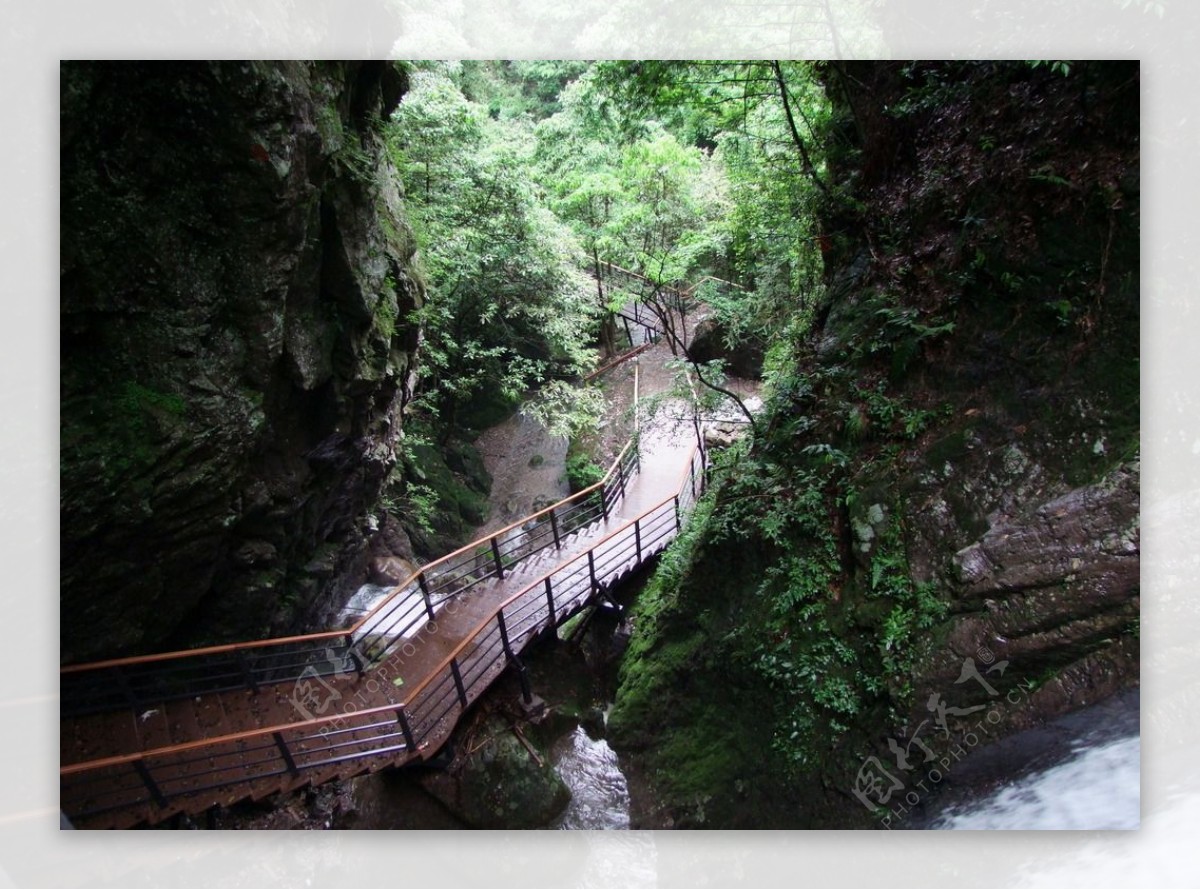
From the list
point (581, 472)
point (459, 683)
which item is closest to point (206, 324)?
point (459, 683)

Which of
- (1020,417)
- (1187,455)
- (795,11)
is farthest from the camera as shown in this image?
(795,11)

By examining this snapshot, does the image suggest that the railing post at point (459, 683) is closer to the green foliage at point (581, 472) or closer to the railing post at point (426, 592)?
the railing post at point (426, 592)

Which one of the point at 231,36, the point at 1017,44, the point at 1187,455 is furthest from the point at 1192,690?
the point at 231,36

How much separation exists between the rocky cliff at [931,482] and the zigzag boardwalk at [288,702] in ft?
5.17

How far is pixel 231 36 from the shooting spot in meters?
2.76

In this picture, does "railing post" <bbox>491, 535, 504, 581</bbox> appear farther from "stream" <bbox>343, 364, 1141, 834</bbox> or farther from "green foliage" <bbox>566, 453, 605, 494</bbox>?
"green foliage" <bbox>566, 453, 605, 494</bbox>

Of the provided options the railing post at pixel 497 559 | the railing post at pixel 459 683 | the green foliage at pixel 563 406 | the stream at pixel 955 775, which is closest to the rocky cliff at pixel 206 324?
the railing post at pixel 459 683

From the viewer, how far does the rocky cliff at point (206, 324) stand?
2.63 meters

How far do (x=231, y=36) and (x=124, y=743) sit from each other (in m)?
4.26

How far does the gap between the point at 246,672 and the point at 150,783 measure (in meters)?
1.15

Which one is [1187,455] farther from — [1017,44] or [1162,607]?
[1017,44]

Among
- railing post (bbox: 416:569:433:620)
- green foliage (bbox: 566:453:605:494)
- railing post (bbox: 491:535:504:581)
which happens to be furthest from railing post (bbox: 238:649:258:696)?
green foliage (bbox: 566:453:605:494)

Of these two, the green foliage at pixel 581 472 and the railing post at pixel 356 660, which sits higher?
the green foliage at pixel 581 472

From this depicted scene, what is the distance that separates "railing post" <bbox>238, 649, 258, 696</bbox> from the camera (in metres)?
4.24
